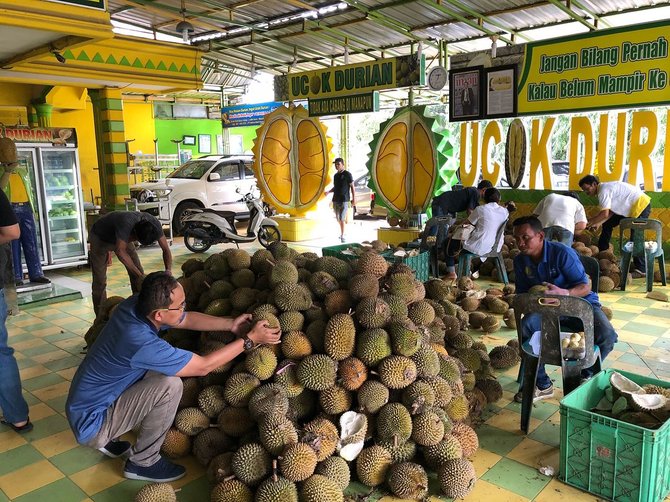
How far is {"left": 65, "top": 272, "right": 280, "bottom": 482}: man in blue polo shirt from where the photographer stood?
2.67 m

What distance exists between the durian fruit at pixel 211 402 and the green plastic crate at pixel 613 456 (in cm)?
184

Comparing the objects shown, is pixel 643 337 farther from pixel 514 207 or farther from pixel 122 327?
pixel 122 327

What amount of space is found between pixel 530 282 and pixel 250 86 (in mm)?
15925

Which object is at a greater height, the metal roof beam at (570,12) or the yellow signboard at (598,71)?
the metal roof beam at (570,12)

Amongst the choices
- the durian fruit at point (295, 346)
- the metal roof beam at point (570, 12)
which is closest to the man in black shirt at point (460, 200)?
the metal roof beam at point (570, 12)

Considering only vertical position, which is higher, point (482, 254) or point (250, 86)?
point (250, 86)

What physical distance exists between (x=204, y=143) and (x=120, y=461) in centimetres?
1853

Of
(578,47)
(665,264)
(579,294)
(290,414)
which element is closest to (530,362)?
(579,294)

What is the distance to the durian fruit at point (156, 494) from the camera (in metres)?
2.56

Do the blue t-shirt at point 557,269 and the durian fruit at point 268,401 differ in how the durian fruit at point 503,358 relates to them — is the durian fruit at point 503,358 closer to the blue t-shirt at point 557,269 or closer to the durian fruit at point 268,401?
the blue t-shirt at point 557,269

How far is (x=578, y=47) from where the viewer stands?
302 inches

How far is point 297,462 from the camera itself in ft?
8.39

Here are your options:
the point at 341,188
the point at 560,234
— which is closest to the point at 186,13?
the point at 341,188

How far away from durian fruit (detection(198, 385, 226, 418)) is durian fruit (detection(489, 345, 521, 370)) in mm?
2270
